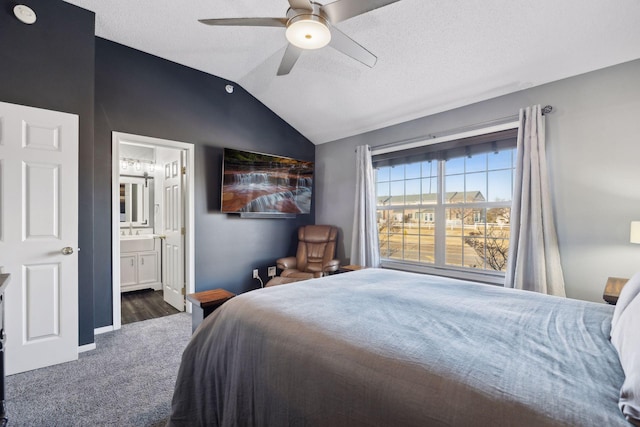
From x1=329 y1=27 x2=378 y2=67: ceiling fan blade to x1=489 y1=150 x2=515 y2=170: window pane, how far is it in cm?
189

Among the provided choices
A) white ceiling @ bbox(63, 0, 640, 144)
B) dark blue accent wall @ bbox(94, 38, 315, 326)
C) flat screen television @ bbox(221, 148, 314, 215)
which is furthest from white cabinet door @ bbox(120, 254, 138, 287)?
white ceiling @ bbox(63, 0, 640, 144)

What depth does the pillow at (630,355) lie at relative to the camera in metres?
0.67

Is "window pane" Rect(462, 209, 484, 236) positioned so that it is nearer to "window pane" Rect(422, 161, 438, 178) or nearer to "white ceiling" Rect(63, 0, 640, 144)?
"window pane" Rect(422, 161, 438, 178)

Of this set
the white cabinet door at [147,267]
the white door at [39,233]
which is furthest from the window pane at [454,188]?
the white cabinet door at [147,267]

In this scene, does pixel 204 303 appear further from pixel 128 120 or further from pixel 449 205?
pixel 449 205

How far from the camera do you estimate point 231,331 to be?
1435mm

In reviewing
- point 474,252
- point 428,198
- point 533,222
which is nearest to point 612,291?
point 533,222

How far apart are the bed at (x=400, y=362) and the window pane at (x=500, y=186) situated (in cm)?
173

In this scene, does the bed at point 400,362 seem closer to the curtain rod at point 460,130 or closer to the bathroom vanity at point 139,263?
the curtain rod at point 460,130

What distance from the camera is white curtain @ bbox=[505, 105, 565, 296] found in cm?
268

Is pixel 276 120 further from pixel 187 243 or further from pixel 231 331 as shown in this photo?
pixel 231 331

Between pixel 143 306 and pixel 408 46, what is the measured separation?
4.31 metres

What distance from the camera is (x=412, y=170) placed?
4.04 meters

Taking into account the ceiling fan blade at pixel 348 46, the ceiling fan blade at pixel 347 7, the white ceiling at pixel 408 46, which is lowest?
the ceiling fan blade at pixel 348 46
